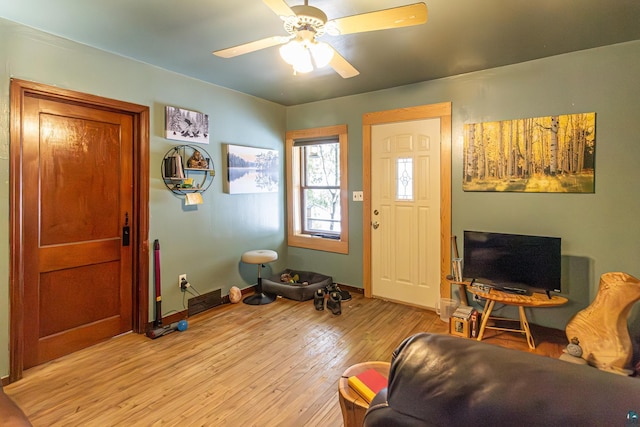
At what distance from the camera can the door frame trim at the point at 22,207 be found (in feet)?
7.38

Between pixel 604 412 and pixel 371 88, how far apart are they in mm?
3648

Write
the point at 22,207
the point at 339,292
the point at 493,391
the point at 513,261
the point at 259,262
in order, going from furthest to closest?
the point at 339,292
the point at 259,262
the point at 513,261
the point at 22,207
the point at 493,391

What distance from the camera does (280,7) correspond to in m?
1.58

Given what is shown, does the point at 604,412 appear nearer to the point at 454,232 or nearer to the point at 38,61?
the point at 454,232

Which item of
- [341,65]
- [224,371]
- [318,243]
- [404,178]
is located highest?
[341,65]

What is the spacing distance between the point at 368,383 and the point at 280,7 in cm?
179

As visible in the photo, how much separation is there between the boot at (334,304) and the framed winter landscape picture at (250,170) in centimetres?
158

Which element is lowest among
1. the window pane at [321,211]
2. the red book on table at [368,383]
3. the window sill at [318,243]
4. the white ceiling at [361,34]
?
the red book on table at [368,383]

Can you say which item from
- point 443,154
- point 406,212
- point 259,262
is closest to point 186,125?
point 259,262

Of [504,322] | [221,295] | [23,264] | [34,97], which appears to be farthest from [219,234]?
[504,322]

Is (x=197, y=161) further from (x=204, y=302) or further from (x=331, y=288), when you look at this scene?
(x=331, y=288)

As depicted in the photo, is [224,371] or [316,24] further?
[224,371]

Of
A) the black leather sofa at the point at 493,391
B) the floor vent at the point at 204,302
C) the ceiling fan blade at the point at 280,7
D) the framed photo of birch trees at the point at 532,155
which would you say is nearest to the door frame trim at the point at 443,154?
the framed photo of birch trees at the point at 532,155

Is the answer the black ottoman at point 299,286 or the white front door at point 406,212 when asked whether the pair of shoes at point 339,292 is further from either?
the white front door at point 406,212
